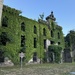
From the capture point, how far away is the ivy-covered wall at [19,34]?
3032 cm

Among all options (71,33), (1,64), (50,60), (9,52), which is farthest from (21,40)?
(71,33)

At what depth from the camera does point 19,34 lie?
32.8 metres

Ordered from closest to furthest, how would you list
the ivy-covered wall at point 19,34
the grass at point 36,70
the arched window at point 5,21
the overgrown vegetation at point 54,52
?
the grass at point 36,70, the arched window at point 5,21, the ivy-covered wall at point 19,34, the overgrown vegetation at point 54,52

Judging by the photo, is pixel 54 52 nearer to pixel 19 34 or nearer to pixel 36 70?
pixel 19 34

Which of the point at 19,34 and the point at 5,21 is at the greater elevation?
the point at 5,21

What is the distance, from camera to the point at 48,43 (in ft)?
134

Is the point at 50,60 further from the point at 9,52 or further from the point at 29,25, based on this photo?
the point at 9,52

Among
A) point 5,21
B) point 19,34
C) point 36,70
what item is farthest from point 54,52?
point 36,70

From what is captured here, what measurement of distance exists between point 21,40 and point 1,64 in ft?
23.4

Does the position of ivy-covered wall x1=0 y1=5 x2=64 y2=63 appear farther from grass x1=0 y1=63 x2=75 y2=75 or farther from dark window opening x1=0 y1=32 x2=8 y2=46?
grass x1=0 y1=63 x2=75 y2=75

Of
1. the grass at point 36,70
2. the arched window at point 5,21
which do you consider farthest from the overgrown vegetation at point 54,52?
the grass at point 36,70

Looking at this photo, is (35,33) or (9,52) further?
(35,33)

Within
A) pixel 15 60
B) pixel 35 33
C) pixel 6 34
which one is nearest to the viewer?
pixel 6 34

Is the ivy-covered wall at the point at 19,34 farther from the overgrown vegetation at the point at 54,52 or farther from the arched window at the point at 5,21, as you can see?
the overgrown vegetation at the point at 54,52
